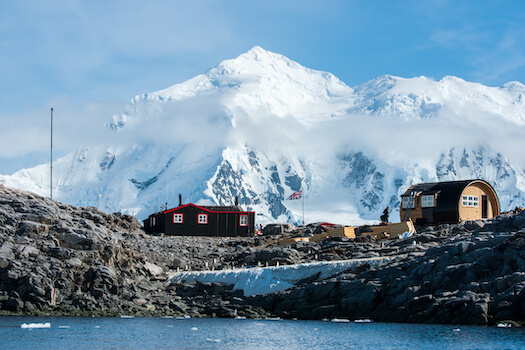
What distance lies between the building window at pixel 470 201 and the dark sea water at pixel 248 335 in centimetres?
2767

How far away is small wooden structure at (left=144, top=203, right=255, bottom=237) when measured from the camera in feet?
300

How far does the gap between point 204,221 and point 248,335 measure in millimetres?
47279

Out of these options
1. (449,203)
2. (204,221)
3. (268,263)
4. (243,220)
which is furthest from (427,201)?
(204,221)

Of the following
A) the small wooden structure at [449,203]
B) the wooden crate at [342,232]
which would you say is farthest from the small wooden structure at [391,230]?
the small wooden structure at [449,203]

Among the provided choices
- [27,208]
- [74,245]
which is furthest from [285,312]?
[27,208]

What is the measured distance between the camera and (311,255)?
65.0m

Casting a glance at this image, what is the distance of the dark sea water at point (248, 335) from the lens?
135 feet

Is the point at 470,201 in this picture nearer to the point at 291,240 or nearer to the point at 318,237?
the point at 318,237

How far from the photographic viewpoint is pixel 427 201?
74938 mm

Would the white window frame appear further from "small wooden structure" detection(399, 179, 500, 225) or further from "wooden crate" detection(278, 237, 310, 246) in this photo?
"wooden crate" detection(278, 237, 310, 246)

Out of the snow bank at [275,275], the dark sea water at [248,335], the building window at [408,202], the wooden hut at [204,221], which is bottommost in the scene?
the dark sea water at [248,335]

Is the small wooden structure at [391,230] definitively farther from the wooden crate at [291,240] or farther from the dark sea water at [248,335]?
the dark sea water at [248,335]

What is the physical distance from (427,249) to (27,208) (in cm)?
3060

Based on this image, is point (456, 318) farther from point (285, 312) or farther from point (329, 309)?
point (285, 312)
